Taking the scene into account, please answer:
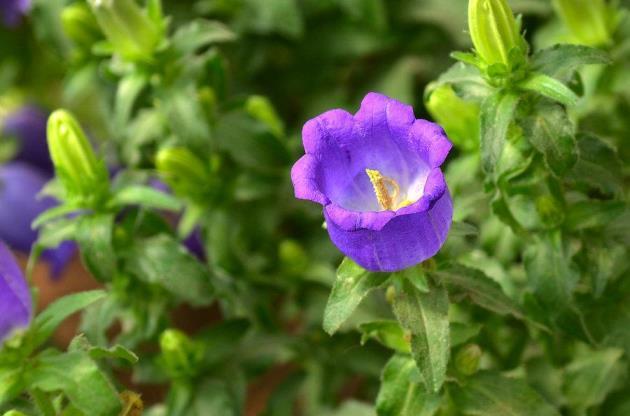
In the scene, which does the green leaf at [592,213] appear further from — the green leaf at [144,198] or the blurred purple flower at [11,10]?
the blurred purple flower at [11,10]

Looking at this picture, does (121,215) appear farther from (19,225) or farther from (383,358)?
(383,358)

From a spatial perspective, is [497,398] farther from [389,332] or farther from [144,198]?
[144,198]

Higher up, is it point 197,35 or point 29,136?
point 197,35

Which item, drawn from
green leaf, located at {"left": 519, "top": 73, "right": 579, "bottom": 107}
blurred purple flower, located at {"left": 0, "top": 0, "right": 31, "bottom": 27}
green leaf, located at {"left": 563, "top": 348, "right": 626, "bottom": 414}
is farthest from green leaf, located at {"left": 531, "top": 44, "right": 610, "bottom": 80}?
blurred purple flower, located at {"left": 0, "top": 0, "right": 31, "bottom": 27}

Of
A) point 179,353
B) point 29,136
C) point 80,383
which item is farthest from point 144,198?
point 29,136

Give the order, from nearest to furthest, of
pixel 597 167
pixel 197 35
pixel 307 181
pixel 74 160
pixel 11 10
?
1. pixel 307 181
2. pixel 597 167
3. pixel 74 160
4. pixel 197 35
5. pixel 11 10

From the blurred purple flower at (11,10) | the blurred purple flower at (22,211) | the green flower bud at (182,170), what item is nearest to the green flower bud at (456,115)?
the green flower bud at (182,170)
